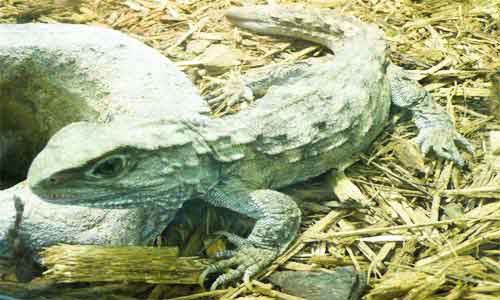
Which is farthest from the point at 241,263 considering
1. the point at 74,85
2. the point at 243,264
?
the point at 74,85

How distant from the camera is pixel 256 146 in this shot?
9.82 feet

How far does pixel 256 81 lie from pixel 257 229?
4.40 feet

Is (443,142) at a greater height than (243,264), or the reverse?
(443,142)

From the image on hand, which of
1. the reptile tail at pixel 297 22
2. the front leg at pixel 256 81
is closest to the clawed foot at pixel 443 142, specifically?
the front leg at pixel 256 81

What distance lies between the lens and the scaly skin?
238 centimetres

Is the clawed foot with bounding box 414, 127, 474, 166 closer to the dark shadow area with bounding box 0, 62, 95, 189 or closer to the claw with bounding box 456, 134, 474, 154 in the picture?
the claw with bounding box 456, 134, 474, 154

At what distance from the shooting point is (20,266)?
7.94 feet

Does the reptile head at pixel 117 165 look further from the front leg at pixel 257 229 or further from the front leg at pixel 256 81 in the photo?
the front leg at pixel 256 81

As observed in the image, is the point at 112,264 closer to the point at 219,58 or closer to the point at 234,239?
the point at 234,239

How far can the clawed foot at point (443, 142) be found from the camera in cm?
310

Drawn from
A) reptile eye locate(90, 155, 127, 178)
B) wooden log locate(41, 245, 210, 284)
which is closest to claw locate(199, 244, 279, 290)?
wooden log locate(41, 245, 210, 284)

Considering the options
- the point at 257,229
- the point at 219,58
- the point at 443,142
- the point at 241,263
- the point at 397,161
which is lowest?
the point at 241,263

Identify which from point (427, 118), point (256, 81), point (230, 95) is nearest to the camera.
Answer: point (427, 118)

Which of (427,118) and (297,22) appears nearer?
(427,118)
